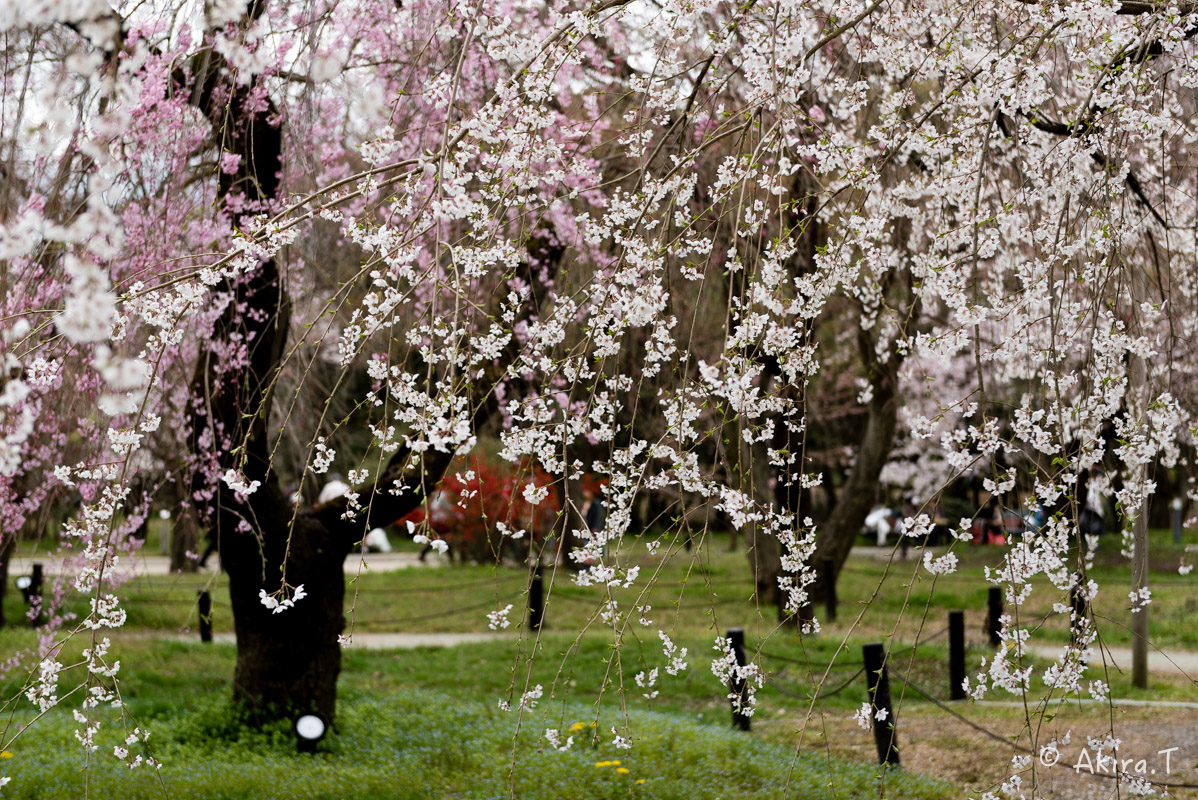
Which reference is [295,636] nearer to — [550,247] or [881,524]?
[550,247]

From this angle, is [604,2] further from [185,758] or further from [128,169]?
[185,758]

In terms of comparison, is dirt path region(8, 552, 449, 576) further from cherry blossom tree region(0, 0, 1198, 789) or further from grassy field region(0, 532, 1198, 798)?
cherry blossom tree region(0, 0, 1198, 789)

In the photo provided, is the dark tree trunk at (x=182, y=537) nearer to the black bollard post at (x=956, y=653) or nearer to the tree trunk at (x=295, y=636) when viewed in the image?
the tree trunk at (x=295, y=636)

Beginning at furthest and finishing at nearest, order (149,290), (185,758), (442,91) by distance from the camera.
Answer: (185,758)
(442,91)
(149,290)

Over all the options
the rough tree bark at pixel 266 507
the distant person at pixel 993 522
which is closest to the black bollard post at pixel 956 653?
the distant person at pixel 993 522

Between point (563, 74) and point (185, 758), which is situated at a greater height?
point (563, 74)

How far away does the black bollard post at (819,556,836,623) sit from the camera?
10.6m

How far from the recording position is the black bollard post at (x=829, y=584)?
10.6 meters

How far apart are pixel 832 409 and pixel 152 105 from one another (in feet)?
42.2

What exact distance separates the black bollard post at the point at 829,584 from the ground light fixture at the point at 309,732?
6.40 metres

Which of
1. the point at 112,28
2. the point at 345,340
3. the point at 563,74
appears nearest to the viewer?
the point at 112,28

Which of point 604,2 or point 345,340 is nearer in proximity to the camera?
point 345,340

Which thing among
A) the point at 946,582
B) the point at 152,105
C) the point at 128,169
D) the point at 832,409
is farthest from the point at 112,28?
the point at 832,409

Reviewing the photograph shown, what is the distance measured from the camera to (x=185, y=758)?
212 inches
